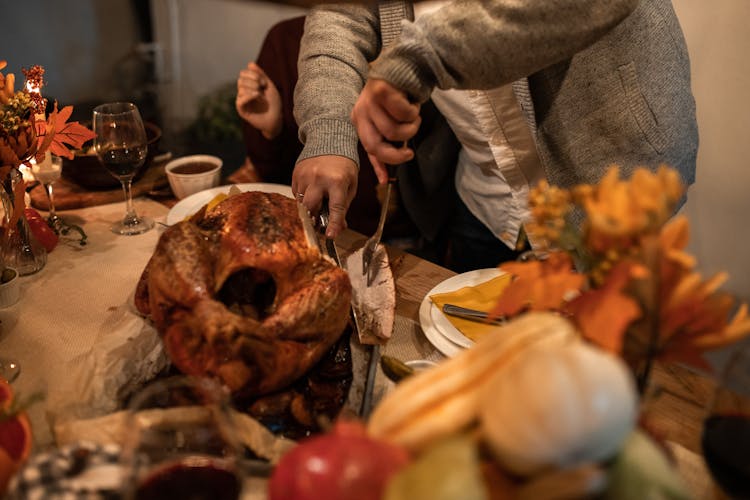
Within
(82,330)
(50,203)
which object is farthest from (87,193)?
(82,330)

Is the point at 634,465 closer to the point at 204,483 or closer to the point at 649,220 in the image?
the point at 649,220

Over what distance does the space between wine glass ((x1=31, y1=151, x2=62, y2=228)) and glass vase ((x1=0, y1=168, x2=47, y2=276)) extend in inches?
7.3

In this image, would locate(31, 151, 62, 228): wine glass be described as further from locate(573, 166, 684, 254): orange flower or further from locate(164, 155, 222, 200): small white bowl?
locate(573, 166, 684, 254): orange flower

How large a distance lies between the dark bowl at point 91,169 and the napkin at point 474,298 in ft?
3.20

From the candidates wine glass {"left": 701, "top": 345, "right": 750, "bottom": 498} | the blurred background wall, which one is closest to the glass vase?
wine glass {"left": 701, "top": 345, "right": 750, "bottom": 498}

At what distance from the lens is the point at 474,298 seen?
1.25m

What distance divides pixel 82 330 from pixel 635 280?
1004 millimetres

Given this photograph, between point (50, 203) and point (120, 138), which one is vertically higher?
point (120, 138)

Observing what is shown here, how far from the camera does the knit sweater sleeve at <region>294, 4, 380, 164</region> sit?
1485 millimetres

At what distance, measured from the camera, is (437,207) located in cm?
197

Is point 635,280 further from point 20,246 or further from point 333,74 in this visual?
point 20,246

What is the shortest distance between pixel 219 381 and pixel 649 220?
60 cm

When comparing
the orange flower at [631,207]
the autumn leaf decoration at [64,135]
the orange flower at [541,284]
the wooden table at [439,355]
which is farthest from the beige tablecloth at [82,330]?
the orange flower at [631,207]

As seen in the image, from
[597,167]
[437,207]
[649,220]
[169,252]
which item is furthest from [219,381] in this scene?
[437,207]
